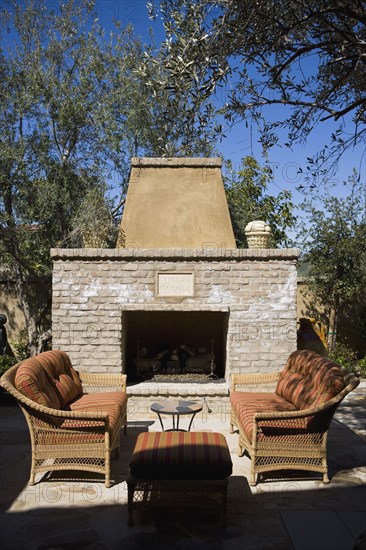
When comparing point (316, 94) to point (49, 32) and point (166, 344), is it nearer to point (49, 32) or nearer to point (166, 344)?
point (166, 344)

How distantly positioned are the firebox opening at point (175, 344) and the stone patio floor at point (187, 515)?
281cm

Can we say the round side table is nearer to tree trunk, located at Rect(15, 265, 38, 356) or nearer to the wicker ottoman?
the wicker ottoman

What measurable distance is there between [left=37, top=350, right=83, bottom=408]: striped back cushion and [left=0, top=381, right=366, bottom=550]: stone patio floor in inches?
30.9

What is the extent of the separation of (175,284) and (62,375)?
7.63ft

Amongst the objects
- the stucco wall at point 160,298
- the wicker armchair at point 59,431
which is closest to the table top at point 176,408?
the wicker armchair at point 59,431

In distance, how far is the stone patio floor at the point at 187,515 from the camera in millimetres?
3465

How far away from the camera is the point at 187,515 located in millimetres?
3900

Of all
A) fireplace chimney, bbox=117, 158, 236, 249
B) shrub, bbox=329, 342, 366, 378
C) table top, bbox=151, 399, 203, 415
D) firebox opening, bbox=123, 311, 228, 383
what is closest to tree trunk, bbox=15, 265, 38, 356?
firebox opening, bbox=123, 311, 228, 383

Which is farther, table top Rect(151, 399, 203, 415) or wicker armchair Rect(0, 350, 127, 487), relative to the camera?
table top Rect(151, 399, 203, 415)

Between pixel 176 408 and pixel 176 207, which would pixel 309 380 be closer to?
pixel 176 408

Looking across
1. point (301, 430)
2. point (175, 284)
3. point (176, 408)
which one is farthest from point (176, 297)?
point (301, 430)

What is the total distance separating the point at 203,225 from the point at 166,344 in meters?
2.14

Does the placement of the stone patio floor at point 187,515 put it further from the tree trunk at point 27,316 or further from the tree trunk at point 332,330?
the tree trunk at point 332,330

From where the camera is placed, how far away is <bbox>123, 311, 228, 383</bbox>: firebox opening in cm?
808
